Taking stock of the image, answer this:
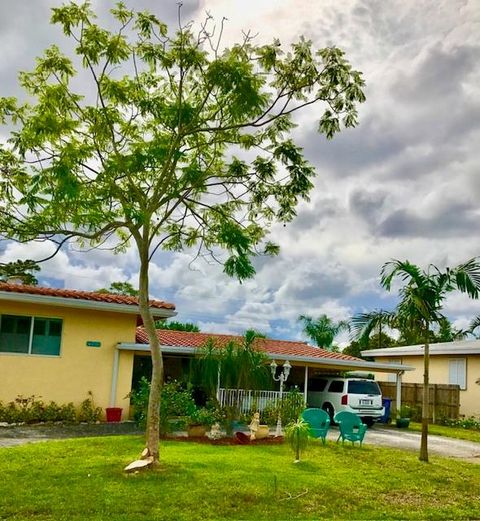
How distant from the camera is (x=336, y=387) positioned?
21000 millimetres

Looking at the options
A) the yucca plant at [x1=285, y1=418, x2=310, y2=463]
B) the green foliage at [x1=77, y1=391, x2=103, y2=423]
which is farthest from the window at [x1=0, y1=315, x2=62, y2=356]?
the yucca plant at [x1=285, y1=418, x2=310, y2=463]

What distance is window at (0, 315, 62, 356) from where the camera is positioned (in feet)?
56.0

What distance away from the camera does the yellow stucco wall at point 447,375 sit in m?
24.0

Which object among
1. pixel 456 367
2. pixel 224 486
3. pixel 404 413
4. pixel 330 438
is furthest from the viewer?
pixel 456 367

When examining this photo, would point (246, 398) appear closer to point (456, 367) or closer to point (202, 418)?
point (202, 418)

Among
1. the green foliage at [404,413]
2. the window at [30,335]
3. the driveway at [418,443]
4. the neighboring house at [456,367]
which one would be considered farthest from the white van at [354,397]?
the window at [30,335]

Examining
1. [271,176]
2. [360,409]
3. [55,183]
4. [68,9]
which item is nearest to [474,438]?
[360,409]

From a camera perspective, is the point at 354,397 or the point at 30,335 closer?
the point at 30,335

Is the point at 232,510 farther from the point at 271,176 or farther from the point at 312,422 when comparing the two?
the point at 312,422

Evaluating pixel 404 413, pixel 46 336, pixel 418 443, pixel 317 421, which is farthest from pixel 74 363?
pixel 404 413

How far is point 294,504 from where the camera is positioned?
815 cm

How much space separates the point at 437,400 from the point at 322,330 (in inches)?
565

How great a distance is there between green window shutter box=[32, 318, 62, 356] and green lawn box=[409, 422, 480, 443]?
12.5 metres

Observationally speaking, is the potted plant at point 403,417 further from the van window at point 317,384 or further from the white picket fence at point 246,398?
the white picket fence at point 246,398
